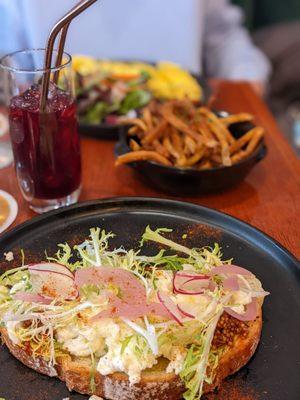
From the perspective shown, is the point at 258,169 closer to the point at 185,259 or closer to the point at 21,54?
the point at 185,259

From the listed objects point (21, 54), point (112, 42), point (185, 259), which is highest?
point (21, 54)

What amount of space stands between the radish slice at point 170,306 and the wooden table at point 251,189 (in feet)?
1.75

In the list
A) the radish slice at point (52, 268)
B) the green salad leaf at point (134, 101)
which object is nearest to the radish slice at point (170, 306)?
the radish slice at point (52, 268)

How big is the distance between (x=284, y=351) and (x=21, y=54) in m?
1.14

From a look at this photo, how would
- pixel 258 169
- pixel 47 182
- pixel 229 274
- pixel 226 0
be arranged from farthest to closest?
1. pixel 226 0
2. pixel 258 169
3. pixel 47 182
4. pixel 229 274

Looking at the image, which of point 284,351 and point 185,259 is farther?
point 185,259

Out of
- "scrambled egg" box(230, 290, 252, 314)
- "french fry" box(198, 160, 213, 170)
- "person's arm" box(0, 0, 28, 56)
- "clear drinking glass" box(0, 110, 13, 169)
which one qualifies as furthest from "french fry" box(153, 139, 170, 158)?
"person's arm" box(0, 0, 28, 56)

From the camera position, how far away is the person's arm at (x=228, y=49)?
3.09 m

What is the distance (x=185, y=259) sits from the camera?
48.2 inches

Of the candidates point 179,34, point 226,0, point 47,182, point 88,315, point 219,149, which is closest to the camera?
point 88,315

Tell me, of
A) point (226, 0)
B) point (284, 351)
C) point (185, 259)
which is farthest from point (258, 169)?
point (226, 0)

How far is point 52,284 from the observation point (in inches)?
43.5

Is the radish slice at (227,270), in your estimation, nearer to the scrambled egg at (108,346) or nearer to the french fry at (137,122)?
the scrambled egg at (108,346)

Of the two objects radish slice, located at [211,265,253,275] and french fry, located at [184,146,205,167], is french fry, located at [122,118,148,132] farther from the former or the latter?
radish slice, located at [211,265,253,275]
